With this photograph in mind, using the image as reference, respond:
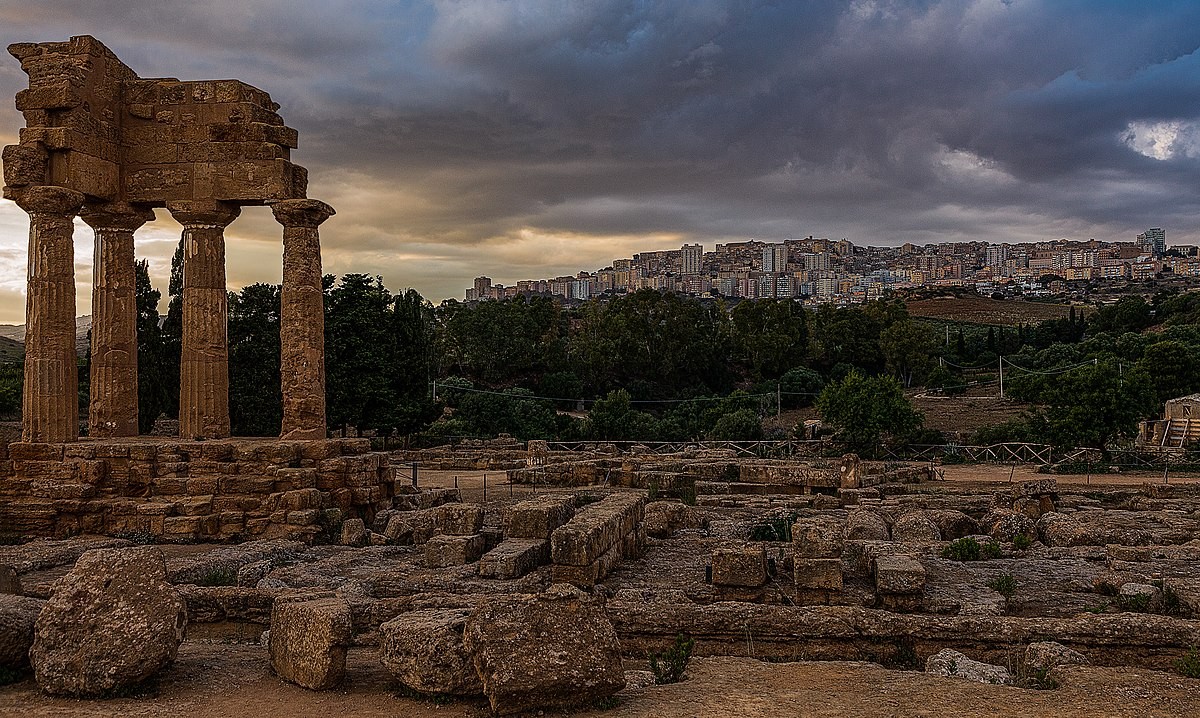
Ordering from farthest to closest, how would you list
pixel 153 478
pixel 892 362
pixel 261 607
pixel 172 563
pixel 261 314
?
pixel 892 362
pixel 261 314
pixel 153 478
pixel 172 563
pixel 261 607

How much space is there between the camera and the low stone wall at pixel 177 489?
16.7 m

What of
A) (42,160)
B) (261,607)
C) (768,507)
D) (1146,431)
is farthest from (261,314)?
(1146,431)

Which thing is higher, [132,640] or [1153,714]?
[132,640]

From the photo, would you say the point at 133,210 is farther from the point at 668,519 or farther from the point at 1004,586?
the point at 1004,586

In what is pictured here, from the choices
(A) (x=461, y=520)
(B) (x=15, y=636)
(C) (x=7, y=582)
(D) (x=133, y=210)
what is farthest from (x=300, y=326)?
(B) (x=15, y=636)

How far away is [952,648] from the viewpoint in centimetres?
920

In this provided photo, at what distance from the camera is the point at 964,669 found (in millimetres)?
8359

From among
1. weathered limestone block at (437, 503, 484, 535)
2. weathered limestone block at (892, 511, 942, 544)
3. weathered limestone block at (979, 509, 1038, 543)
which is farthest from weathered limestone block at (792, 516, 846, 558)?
weathered limestone block at (437, 503, 484, 535)

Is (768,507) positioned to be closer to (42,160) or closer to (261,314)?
(42,160)

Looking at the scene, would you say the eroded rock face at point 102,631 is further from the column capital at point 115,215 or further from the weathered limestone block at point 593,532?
the column capital at point 115,215

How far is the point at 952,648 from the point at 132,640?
771 centimetres

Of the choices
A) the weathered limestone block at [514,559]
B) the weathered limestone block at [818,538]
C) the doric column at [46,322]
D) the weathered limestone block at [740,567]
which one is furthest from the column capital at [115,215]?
the weathered limestone block at [818,538]

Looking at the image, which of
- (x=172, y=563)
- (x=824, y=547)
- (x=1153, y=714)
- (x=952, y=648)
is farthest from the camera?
(x=172, y=563)

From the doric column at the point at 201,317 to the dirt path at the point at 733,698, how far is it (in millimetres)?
12031
